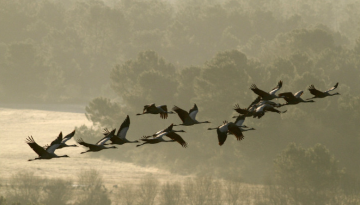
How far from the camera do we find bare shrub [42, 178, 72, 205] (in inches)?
2623

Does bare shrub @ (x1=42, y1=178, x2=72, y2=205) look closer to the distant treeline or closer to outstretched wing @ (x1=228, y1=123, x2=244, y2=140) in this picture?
the distant treeline

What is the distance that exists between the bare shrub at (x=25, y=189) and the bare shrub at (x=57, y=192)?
101 cm

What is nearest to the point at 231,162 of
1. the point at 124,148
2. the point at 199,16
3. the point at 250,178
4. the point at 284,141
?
the point at 250,178

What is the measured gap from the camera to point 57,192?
68750mm

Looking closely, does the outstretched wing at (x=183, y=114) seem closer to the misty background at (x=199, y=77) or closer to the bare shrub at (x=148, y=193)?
the misty background at (x=199, y=77)

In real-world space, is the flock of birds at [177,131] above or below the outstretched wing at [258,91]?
below

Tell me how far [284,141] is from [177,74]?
2781 cm

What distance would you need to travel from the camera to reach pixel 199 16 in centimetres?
15175

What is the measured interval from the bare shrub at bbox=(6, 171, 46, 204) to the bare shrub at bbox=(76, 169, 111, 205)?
558 cm

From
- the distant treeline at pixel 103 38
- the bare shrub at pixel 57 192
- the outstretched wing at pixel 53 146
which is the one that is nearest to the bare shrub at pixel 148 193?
the bare shrub at pixel 57 192

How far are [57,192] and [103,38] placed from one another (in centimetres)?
8859

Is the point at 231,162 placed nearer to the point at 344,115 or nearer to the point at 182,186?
the point at 182,186

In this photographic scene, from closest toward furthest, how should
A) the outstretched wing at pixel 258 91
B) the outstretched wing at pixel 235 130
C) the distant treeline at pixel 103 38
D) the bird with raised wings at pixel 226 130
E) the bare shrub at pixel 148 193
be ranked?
1. the bird with raised wings at pixel 226 130
2. the outstretched wing at pixel 235 130
3. the outstretched wing at pixel 258 91
4. the bare shrub at pixel 148 193
5. the distant treeline at pixel 103 38

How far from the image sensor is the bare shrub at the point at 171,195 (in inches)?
2667
